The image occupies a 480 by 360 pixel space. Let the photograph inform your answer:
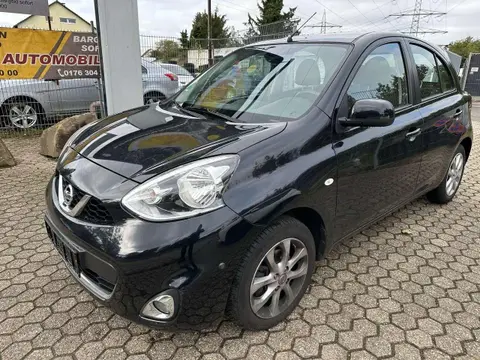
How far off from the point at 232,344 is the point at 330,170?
119cm

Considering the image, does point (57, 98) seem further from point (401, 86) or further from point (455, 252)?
point (455, 252)

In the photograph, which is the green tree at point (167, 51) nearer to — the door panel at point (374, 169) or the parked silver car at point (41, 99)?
the parked silver car at point (41, 99)

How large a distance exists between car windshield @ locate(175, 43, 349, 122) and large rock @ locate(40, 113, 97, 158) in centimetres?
331

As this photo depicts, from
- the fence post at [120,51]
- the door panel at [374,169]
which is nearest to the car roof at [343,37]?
the door panel at [374,169]

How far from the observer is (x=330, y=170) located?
234 cm

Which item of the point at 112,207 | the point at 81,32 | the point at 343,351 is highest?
the point at 81,32

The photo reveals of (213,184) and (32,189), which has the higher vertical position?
(213,184)

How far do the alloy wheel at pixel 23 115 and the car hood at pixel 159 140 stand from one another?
18.2 ft

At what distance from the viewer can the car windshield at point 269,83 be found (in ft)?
8.31

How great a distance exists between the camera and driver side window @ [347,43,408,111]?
2.67 meters

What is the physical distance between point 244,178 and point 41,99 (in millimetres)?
6818

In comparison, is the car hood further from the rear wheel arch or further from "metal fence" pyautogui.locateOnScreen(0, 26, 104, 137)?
"metal fence" pyautogui.locateOnScreen(0, 26, 104, 137)

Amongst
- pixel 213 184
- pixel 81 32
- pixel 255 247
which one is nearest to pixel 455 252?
pixel 255 247

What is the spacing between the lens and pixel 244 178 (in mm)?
1940
